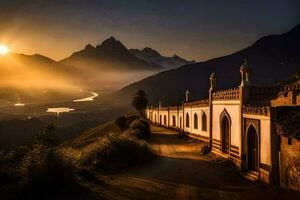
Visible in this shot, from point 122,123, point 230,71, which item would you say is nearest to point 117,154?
point 122,123

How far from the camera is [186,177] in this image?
1830cm

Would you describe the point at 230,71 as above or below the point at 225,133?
above

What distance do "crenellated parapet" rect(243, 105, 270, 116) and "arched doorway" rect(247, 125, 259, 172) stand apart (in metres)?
1.00

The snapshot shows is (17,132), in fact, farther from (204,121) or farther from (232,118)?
(232,118)

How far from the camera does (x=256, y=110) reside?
1752cm

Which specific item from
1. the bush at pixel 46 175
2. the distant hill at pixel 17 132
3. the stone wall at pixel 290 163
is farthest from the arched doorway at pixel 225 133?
the distant hill at pixel 17 132

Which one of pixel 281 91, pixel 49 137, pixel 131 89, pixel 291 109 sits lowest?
pixel 49 137

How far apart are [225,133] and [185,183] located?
326 inches

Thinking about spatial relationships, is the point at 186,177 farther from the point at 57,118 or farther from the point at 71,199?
the point at 57,118

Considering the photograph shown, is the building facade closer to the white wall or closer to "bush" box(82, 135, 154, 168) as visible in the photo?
the white wall

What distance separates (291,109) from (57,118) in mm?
133456

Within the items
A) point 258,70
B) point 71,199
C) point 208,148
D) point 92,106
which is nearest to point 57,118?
point 92,106

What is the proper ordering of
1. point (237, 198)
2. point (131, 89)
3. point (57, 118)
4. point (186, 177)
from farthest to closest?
point (131, 89) → point (57, 118) → point (186, 177) → point (237, 198)

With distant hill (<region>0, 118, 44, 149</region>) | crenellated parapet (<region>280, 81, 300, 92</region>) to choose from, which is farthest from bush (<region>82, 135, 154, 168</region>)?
distant hill (<region>0, 118, 44, 149</region>)
